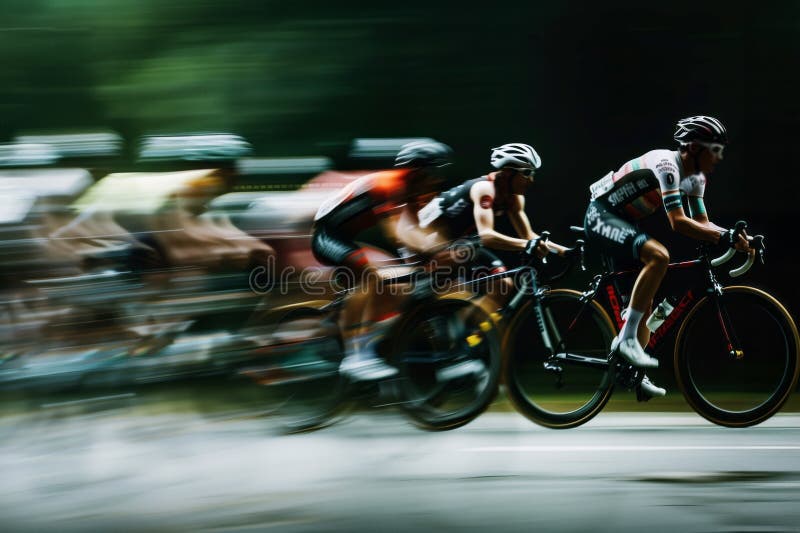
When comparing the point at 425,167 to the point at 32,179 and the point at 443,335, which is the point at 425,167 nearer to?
the point at 443,335

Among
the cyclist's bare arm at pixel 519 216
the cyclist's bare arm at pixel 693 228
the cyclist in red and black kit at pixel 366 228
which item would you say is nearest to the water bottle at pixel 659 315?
the cyclist's bare arm at pixel 693 228

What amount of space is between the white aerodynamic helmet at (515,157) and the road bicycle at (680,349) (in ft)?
2.43

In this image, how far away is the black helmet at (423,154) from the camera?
3871 millimetres

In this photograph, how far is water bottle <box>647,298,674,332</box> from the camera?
5.40 m

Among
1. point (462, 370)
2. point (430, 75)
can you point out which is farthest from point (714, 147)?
point (430, 75)

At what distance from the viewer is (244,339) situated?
2.36 meters

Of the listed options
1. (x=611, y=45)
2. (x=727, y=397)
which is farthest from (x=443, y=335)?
(x=611, y=45)

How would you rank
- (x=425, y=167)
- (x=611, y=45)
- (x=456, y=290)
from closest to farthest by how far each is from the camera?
(x=425, y=167), (x=456, y=290), (x=611, y=45)

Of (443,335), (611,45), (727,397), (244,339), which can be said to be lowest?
(727,397)

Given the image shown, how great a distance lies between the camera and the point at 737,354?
205 inches

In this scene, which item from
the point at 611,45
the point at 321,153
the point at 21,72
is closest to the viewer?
the point at 21,72

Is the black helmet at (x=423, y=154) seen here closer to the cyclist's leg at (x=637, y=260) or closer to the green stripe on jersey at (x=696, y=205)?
the cyclist's leg at (x=637, y=260)

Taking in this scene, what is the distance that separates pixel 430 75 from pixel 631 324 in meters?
2.21

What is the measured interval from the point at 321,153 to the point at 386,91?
0.38 metres
